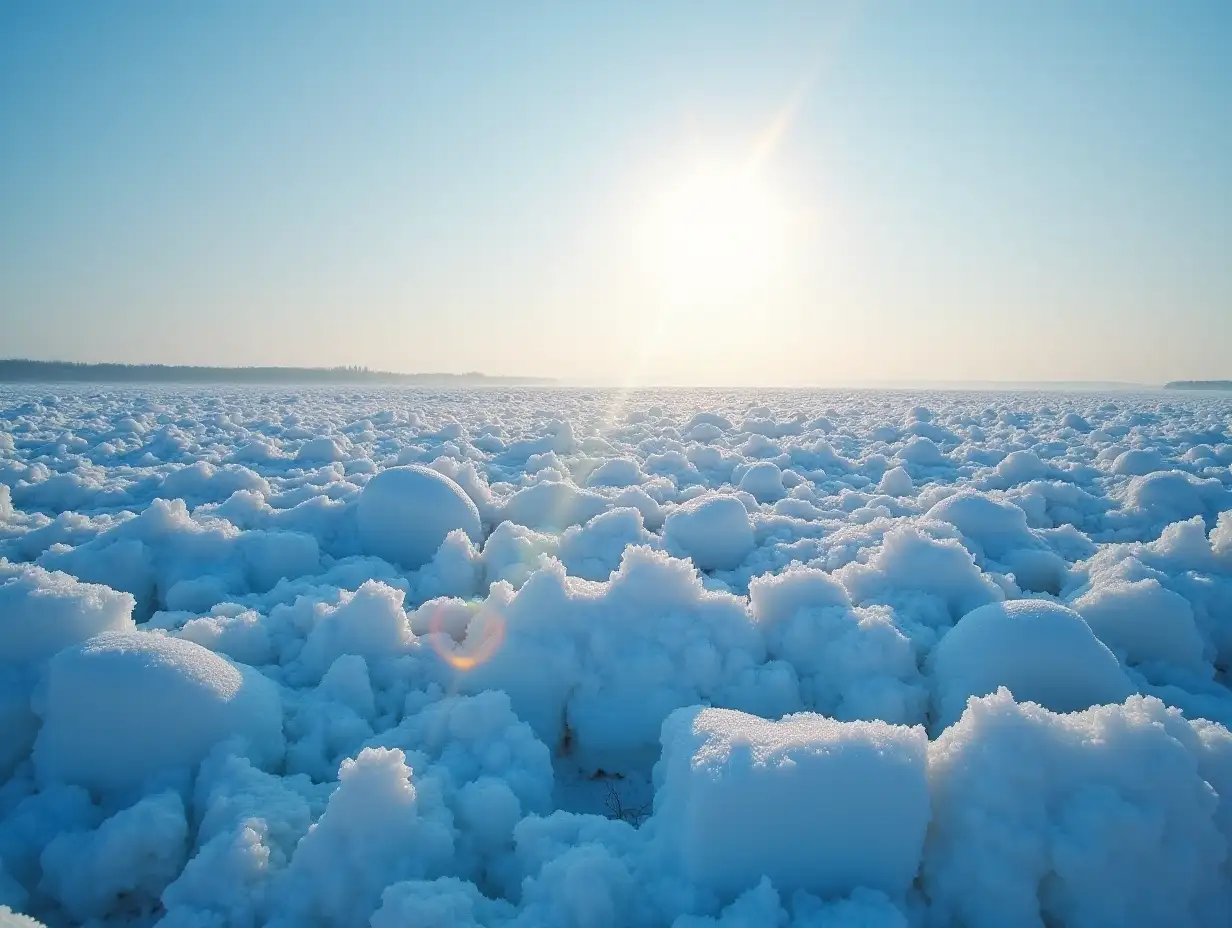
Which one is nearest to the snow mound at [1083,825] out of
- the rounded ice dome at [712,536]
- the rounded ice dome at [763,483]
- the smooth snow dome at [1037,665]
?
the smooth snow dome at [1037,665]

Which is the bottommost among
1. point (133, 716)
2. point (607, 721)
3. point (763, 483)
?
point (607, 721)

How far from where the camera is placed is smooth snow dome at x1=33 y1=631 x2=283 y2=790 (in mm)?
1936

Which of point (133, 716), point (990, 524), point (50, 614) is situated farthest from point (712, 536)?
point (50, 614)

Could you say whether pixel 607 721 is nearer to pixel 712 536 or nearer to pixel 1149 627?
pixel 712 536

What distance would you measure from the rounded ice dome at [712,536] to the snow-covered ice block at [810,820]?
257cm

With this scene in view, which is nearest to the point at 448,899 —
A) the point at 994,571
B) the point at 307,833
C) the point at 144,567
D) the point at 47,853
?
the point at 307,833

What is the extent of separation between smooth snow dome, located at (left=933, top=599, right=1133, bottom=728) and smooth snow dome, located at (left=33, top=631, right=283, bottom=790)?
2342mm

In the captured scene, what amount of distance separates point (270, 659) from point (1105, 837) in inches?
113

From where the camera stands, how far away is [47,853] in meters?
1.71

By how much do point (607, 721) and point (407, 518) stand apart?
2.31m

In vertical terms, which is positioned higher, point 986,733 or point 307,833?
point 986,733

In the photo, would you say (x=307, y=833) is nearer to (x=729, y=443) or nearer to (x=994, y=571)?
(x=994, y=571)

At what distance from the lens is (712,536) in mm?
4195

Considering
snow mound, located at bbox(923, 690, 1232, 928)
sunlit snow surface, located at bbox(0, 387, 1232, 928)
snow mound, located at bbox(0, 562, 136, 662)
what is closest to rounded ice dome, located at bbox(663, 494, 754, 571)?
sunlit snow surface, located at bbox(0, 387, 1232, 928)
